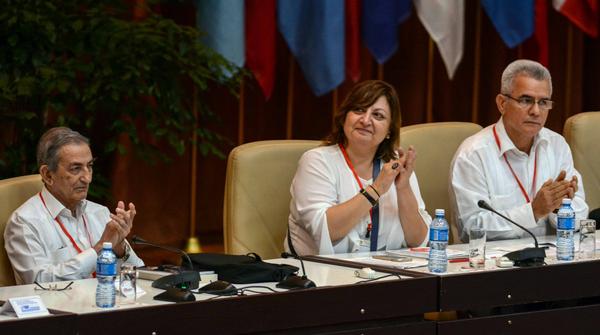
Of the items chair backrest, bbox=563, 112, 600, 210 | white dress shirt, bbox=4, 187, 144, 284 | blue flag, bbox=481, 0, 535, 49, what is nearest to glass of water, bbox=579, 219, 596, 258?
chair backrest, bbox=563, 112, 600, 210

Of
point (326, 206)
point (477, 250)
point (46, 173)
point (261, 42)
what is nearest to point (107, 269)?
point (46, 173)

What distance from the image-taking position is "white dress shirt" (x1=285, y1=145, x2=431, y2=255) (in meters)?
4.56

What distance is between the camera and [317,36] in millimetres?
6832

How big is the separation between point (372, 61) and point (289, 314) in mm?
4722

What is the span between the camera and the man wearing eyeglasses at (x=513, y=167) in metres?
4.93

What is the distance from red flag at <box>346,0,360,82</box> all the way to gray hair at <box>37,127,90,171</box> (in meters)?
3.18

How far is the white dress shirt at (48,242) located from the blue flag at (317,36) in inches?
117

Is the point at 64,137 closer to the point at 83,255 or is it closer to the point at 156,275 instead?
the point at 83,255

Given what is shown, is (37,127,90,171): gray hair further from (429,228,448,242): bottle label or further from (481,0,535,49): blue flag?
(481,0,535,49): blue flag

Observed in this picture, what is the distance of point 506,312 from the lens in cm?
405

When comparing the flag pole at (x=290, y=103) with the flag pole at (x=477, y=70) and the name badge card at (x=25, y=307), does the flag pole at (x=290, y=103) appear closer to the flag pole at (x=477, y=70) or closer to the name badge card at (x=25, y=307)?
the flag pole at (x=477, y=70)

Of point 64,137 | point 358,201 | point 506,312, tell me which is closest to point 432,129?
point 358,201

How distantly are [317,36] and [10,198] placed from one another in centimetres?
309

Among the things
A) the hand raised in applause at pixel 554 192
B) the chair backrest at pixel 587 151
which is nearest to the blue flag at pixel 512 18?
the chair backrest at pixel 587 151
